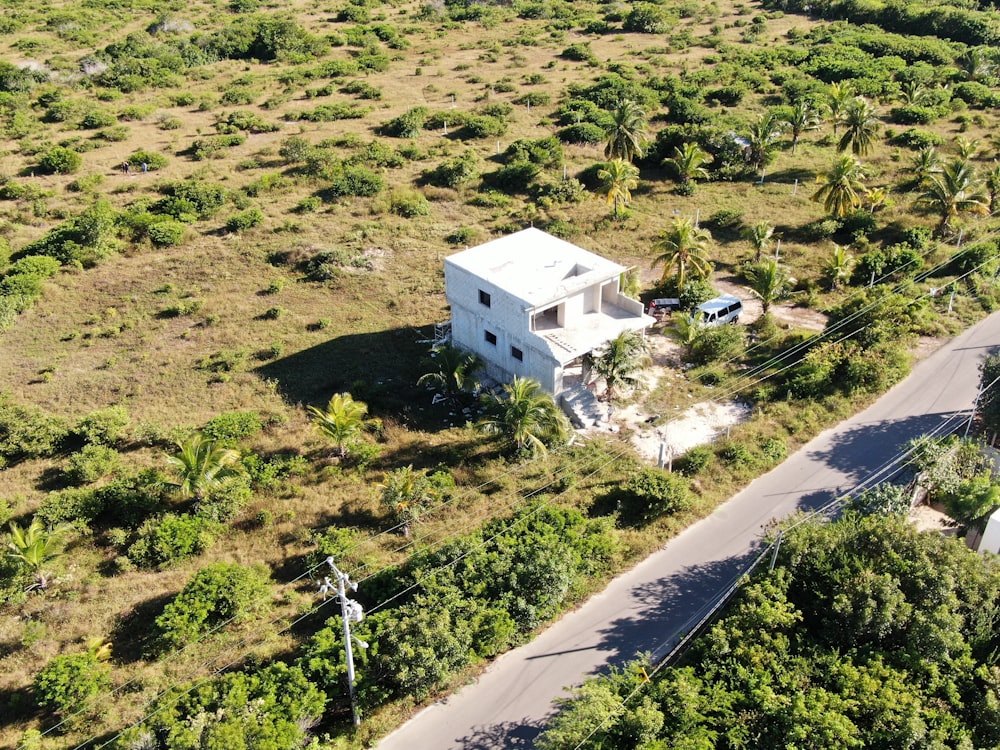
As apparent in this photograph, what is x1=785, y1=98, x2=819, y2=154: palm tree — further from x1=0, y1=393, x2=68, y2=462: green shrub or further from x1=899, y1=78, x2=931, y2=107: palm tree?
x1=0, y1=393, x2=68, y2=462: green shrub

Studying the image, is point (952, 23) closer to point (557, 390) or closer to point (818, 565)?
point (557, 390)

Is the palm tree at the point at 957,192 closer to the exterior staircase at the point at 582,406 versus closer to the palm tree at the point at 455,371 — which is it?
the exterior staircase at the point at 582,406

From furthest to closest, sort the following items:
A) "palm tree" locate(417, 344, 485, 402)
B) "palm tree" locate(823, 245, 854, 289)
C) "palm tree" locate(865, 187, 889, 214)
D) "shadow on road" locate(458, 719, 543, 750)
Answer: "palm tree" locate(865, 187, 889, 214) < "palm tree" locate(823, 245, 854, 289) < "palm tree" locate(417, 344, 485, 402) < "shadow on road" locate(458, 719, 543, 750)

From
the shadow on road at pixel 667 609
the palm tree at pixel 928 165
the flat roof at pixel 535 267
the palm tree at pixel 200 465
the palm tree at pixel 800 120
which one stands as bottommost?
the shadow on road at pixel 667 609

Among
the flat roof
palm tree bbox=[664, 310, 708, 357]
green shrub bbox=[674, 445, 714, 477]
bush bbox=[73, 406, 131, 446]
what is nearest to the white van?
palm tree bbox=[664, 310, 708, 357]

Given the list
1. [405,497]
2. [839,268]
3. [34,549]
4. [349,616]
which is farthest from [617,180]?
[34,549]

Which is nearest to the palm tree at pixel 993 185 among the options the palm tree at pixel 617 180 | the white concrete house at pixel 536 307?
the palm tree at pixel 617 180

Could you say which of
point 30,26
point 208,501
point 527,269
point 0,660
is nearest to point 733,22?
point 527,269
